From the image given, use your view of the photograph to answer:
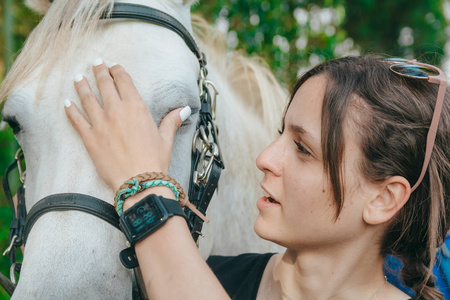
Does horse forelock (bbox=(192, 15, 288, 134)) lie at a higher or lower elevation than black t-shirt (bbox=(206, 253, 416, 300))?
higher

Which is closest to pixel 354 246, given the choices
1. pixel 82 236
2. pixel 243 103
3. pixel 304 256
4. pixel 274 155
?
pixel 304 256

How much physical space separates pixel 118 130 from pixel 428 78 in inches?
40.0

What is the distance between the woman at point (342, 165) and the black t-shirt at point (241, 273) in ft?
0.76

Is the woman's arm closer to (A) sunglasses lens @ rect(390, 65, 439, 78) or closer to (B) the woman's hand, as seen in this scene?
(B) the woman's hand

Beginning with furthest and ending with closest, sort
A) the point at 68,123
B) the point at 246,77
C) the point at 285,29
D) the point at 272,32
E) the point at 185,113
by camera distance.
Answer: the point at 285,29
the point at 272,32
the point at 246,77
the point at 185,113
the point at 68,123

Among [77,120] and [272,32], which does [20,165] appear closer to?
[77,120]

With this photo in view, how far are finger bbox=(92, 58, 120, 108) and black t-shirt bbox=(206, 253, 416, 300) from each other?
0.90 m

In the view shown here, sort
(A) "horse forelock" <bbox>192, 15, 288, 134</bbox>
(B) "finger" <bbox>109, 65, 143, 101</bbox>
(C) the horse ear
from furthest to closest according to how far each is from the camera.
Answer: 1. (A) "horse forelock" <bbox>192, 15, 288, 134</bbox>
2. (C) the horse ear
3. (B) "finger" <bbox>109, 65, 143, 101</bbox>

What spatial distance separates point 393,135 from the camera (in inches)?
50.0

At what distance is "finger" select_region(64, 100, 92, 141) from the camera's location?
1267 mm

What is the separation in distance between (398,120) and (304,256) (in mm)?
570

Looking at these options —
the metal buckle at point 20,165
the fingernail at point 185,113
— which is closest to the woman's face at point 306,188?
the fingernail at point 185,113

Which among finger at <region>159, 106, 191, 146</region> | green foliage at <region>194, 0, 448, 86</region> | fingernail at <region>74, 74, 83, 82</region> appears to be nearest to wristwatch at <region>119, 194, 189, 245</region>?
finger at <region>159, 106, 191, 146</region>

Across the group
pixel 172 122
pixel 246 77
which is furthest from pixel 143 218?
pixel 246 77
